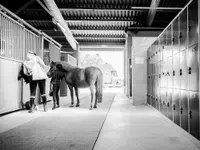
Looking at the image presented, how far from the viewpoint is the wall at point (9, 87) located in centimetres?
413

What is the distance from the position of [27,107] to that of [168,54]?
370 centimetres

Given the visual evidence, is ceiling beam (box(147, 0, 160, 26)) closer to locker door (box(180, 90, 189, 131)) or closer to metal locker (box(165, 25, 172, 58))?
metal locker (box(165, 25, 172, 58))

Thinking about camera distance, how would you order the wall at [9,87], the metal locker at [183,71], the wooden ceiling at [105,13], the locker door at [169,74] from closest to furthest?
the metal locker at [183,71] → the locker door at [169,74] → the wall at [9,87] → the wooden ceiling at [105,13]

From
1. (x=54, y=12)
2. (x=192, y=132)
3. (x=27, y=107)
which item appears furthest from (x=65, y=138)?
(x=54, y=12)

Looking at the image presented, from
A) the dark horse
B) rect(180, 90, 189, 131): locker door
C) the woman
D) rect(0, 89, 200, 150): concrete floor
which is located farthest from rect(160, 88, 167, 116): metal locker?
the woman

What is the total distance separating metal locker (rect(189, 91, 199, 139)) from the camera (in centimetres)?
227

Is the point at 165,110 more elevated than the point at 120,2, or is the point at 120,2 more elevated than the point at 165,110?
the point at 120,2

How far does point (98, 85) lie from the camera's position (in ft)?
17.6

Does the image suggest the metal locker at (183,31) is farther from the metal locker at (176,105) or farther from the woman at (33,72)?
the woman at (33,72)

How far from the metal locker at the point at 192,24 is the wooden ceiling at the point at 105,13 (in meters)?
4.33

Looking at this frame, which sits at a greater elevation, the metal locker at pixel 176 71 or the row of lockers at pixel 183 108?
the metal locker at pixel 176 71

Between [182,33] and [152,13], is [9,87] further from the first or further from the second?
[152,13]

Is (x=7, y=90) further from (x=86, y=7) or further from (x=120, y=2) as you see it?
(x=120, y=2)

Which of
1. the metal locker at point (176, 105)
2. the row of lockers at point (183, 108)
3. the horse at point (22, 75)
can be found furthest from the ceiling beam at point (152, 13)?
the horse at point (22, 75)
